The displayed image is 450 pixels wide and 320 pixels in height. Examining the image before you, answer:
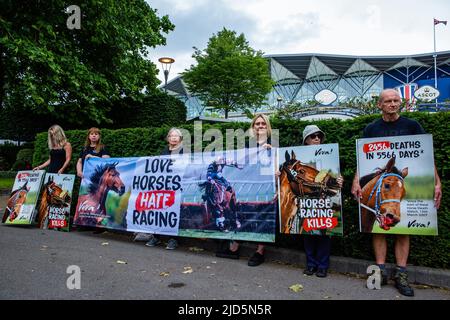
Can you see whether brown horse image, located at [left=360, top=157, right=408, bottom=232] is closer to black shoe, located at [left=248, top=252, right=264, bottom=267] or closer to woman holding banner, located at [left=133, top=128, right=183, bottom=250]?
black shoe, located at [left=248, top=252, right=264, bottom=267]

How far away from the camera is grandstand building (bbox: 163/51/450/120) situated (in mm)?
70438

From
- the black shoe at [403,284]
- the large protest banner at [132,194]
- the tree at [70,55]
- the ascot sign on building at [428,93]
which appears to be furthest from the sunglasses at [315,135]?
the ascot sign on building at [428,93]

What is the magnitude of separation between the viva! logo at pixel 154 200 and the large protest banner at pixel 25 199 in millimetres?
2818

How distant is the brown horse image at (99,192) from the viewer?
627 centimetres

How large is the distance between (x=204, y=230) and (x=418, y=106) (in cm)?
1282

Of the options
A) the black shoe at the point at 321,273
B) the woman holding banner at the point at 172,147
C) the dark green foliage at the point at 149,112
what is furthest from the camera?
the dark green foliage at the point at 149,112

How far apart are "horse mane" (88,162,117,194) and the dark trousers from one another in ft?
12.7

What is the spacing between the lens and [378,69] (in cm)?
7669

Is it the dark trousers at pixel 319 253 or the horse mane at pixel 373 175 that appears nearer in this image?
the horse mane at pixel 373 175

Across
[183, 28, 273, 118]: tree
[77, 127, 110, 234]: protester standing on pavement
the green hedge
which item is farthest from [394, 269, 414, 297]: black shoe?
[183, 28, 273, 118]: tree

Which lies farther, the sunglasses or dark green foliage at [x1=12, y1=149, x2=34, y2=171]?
dark green foliage at [x1=12, y1=149, x2=34, y2=171]

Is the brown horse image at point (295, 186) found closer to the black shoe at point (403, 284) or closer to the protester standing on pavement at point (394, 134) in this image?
the protester standing on pavement at point (394, 134)
